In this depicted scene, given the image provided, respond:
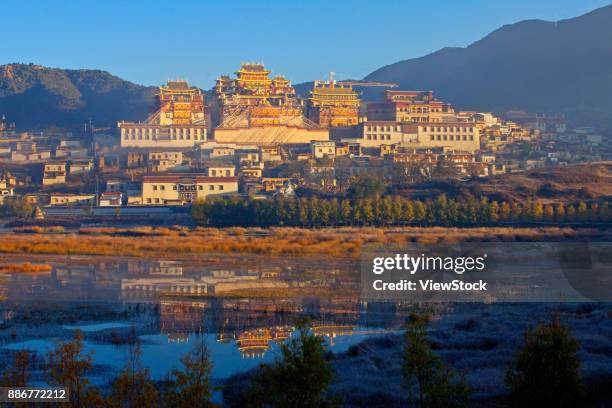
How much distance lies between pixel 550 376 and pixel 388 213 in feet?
95.0

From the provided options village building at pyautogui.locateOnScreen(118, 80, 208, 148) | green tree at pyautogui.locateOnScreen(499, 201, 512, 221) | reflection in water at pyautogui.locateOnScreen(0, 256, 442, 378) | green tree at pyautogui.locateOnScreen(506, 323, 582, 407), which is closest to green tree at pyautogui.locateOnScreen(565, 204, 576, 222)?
green tree at pyautogui.locateOnScreen(499, 201, 512, 221)

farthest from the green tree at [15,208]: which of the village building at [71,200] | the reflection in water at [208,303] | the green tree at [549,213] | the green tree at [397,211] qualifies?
the green tree at [549,213]

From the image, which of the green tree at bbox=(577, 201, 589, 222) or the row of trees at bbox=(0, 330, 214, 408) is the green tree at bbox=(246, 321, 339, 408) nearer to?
the row of trees at bbox=(0, 330, 214, 408)

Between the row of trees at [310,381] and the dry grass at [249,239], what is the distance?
21.9 metres

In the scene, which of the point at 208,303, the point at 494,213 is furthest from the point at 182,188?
the point at 208,303

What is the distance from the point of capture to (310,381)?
38.4 ft

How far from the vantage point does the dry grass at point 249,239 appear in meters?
35.2

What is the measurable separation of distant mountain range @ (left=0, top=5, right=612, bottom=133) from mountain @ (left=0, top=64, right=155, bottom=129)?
0.35ft

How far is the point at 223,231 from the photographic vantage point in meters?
40.3

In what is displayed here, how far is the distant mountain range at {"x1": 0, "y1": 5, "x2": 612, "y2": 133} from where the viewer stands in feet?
A: 323

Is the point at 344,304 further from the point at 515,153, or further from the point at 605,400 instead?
the point at 515,153

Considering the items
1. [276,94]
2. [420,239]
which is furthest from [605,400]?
[276,94]

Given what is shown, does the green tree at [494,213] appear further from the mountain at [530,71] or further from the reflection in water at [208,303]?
the mountain at [530,71]

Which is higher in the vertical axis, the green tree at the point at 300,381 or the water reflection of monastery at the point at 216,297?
the green tree at the point at 300,381
